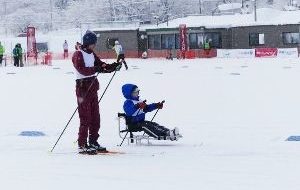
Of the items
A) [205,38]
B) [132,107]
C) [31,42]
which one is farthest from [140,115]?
[205,38]

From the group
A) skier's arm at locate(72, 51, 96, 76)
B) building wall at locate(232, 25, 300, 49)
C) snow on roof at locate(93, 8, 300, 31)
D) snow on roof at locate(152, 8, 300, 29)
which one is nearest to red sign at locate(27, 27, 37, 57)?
snow on roof at locate(93, 8, 300, 31)

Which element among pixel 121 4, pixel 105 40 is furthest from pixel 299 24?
pixel 121 4

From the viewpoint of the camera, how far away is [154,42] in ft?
171

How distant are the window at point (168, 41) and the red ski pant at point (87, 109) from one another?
4314 cm

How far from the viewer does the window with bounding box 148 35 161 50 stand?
5191cm

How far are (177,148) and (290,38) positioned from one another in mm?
41399

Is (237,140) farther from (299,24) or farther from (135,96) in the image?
(299,24)

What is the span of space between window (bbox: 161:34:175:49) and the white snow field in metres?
34.0

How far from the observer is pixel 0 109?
1429cm

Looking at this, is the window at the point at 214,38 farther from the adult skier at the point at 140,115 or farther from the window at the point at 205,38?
the adult skier at the point at 140,115

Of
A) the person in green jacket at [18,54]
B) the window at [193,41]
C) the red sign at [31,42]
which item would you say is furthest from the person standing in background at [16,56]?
the window at [193,41]

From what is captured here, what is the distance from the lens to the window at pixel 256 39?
49.4 m

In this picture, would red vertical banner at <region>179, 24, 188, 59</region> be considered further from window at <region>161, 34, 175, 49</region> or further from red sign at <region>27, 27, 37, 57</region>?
red sign at <region>27, 27, 37, 57</region>

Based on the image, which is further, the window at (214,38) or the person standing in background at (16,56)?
the window at (214,38)
